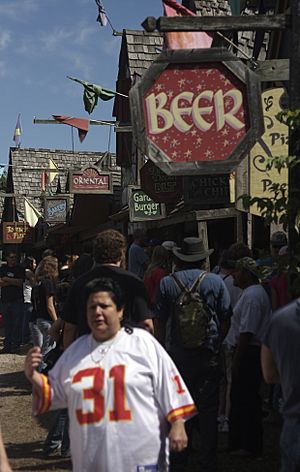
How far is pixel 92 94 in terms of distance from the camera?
15.7 meters

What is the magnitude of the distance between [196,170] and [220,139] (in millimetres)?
294

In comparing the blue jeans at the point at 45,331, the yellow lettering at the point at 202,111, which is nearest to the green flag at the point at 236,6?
the blue jeans at the point at 45,331

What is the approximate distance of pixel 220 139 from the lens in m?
5.68

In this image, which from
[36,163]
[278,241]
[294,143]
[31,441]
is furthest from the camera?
[36,163]

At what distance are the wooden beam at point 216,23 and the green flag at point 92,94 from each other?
1002 centimetres

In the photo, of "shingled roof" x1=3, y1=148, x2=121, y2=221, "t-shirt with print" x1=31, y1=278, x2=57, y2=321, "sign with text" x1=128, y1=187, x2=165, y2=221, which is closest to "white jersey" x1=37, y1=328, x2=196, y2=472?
"t-shirt with print" x1=31, y1=278, x2=57, y2=321

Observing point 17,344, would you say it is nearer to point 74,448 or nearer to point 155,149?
point 155,149

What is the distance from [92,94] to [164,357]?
1249 cm

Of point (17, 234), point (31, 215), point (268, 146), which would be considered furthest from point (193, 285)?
point (17, 234)

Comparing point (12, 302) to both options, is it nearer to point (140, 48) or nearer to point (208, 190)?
point (208, 190)

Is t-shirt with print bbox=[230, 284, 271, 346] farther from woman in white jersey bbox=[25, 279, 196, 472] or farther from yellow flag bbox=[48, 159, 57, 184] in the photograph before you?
yellow flag bbox=[48, 159, 57, 184]

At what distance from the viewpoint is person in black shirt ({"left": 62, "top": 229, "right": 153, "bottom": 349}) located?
5066 mm

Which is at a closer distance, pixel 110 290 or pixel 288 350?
pixel 288 350

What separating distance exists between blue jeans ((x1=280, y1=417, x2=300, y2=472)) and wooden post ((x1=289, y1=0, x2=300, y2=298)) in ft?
5.12
